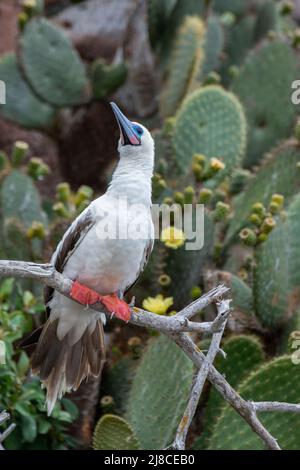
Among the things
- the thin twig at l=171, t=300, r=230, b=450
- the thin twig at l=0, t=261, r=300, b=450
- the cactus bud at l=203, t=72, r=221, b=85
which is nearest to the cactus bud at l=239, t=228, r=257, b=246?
the thin twig at l=0, t=261, r=300, b=450

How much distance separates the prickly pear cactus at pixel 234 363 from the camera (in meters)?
5.42

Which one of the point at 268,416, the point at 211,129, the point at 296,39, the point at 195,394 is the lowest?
the point at 268,416

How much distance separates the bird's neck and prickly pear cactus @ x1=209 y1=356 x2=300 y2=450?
47.0 inches

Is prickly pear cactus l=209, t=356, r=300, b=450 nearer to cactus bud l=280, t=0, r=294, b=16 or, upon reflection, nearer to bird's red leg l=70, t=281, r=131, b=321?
bird's red leg l=70, t=281, r=131, b=321

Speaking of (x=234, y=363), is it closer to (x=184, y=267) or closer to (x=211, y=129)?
(x=184, y=267)

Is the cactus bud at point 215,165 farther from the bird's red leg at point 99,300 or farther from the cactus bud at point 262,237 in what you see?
the bird's red leg at point 99,300

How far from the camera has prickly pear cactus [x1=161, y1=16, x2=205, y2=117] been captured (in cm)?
783

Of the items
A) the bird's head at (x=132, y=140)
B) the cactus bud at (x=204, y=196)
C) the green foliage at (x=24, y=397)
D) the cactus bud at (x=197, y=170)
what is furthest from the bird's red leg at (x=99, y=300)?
the cactus bud at (x=197, y=170)

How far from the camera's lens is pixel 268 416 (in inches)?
195

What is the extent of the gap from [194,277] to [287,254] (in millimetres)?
632

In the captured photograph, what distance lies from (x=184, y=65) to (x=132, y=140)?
340 centimetres

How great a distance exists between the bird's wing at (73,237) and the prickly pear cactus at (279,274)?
1.40 m

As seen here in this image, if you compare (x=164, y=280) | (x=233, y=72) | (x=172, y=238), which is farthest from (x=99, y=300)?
(x=233, y=72)

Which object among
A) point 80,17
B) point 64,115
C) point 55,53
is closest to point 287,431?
point 55,53
